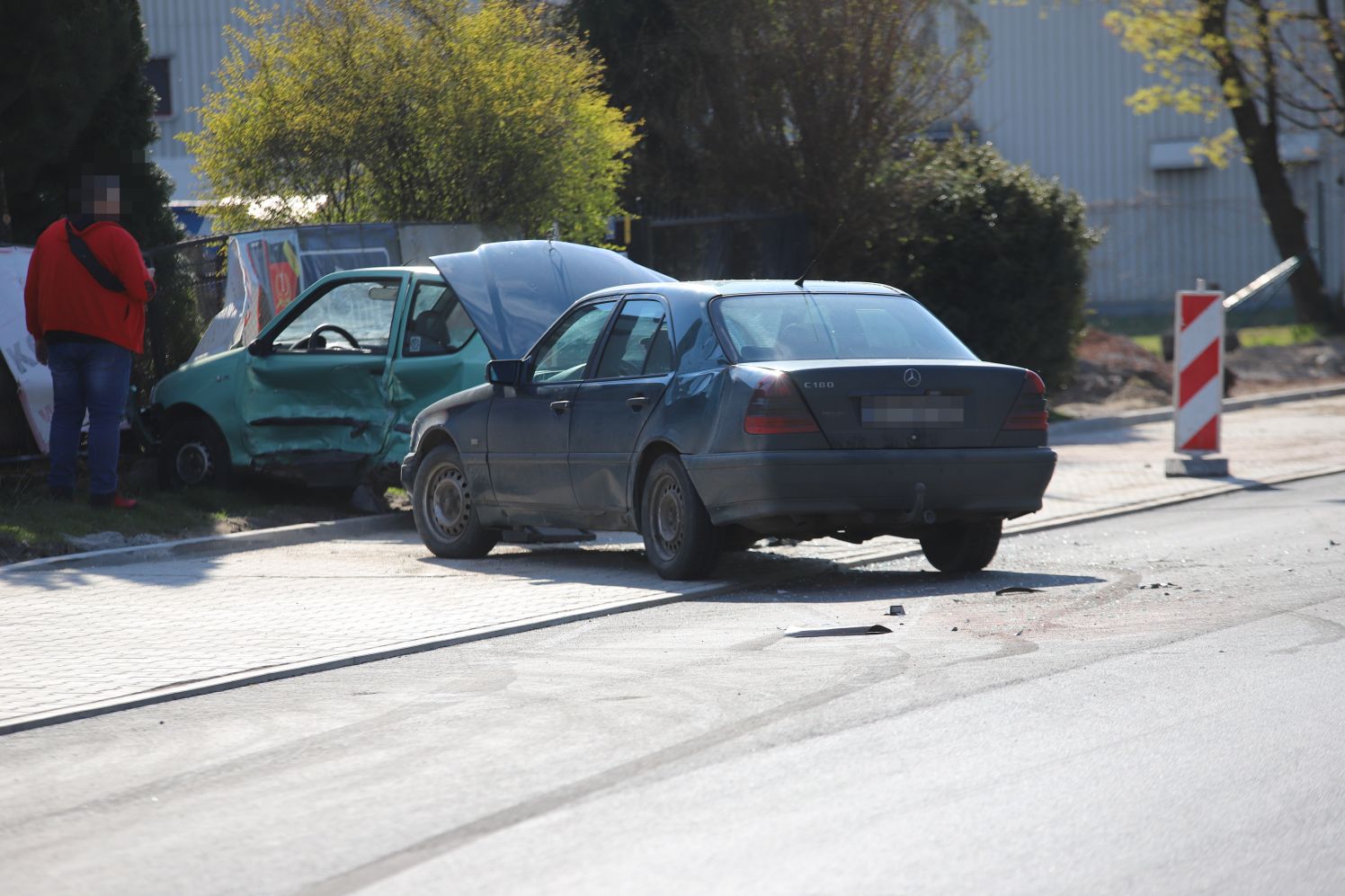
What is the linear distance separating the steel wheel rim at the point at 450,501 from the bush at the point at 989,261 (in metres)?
8.84

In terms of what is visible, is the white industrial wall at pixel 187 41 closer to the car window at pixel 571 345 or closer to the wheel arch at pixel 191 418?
the wheel arch at pixel 191 418

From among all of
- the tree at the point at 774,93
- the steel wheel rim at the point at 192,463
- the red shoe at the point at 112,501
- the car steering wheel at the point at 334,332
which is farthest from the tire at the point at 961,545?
the tree at the point at 774,93

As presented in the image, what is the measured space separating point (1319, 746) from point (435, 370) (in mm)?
7209

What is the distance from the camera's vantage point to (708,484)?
8.74 m

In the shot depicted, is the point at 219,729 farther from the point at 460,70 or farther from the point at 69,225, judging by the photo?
the point at 460,70

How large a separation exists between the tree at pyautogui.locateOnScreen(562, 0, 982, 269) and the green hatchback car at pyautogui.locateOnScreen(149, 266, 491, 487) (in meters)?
7.19

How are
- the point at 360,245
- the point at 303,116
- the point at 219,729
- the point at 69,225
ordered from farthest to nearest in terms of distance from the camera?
the point at 303,116
the point at 360,245
the point at 69,225
the point at 219,729

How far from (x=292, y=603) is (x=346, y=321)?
3875 mm

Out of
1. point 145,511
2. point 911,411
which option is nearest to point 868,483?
point 911,411

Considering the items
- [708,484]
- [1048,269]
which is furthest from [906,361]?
[1048,269]

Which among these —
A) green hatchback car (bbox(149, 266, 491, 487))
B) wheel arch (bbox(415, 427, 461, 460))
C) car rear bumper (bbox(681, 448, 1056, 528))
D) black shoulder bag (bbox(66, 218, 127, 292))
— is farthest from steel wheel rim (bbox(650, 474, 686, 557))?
black shoulder bag (bbox(66, 218, 127, 292))

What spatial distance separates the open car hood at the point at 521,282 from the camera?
11.0 meters

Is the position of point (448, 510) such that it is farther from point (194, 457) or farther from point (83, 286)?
point (194, 457)

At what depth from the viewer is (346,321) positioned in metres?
12.2
